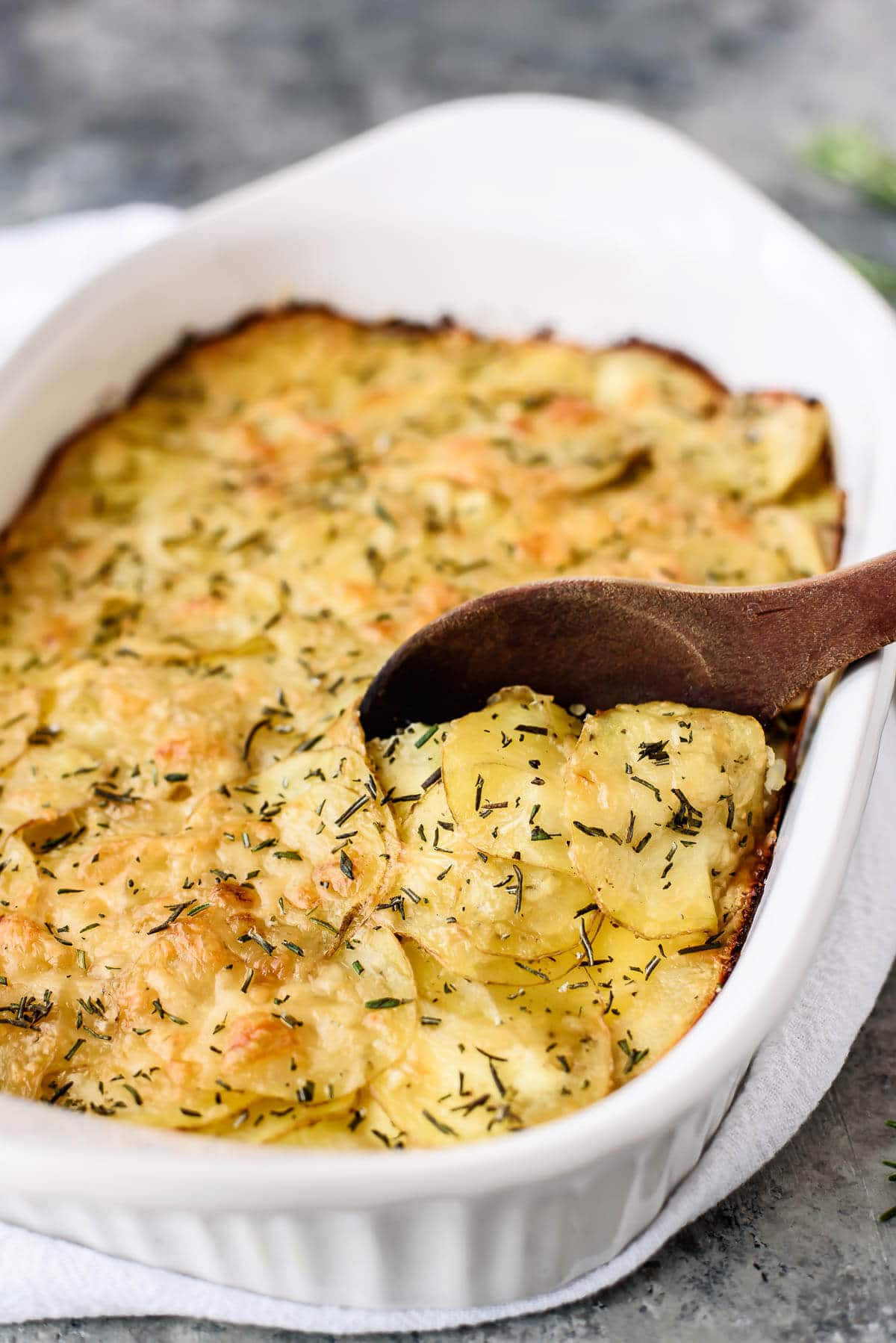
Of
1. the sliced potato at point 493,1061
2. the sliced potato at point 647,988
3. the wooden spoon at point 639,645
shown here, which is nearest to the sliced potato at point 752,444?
the wooden spoon at point 639,645

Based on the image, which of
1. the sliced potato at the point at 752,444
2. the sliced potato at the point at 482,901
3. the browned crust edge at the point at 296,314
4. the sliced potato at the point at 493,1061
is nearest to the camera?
the sliced potato at the point at 493,1061

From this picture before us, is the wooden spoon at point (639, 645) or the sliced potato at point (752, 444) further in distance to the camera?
the sliced potato at point (752, 444)

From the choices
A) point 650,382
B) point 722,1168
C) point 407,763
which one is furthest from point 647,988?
point 650,382

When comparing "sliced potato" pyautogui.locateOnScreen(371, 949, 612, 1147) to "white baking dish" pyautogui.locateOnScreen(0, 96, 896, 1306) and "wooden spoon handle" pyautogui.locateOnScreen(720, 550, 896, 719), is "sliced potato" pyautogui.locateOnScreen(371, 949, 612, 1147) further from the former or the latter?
"wooden spoon handle" pyautogui.locateOnScreen(720, 550, 896, 719)

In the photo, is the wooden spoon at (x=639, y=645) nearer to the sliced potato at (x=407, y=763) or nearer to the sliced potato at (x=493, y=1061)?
the sliced potato at (x=407, y=763)

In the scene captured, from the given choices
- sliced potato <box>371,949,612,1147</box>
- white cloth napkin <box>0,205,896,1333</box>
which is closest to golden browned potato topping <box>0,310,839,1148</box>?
sliced potato <box>371,949,612,1147</box>

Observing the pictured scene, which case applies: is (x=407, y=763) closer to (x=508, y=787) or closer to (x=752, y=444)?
(x=508, y=787)

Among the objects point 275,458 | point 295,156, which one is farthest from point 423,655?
point 295,156
